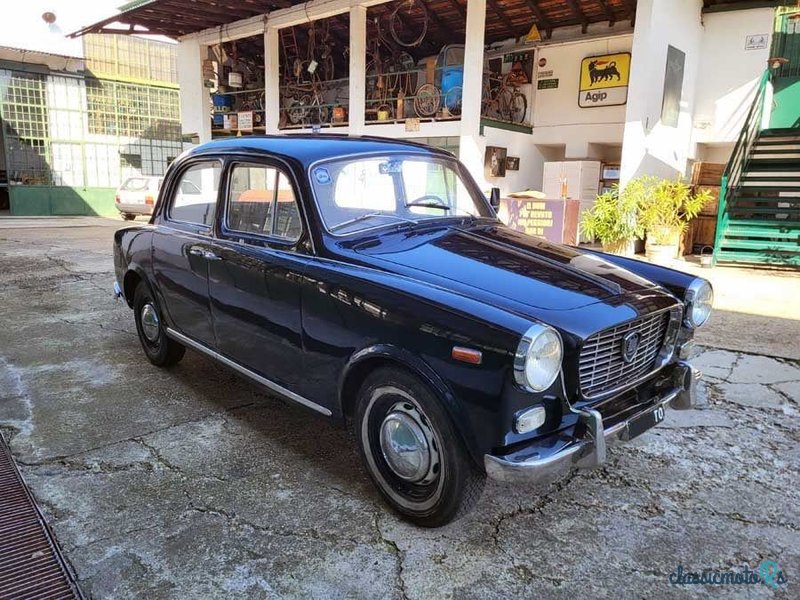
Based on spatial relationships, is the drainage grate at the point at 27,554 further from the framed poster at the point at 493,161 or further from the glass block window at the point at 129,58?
the glass block window at the point at 129,58

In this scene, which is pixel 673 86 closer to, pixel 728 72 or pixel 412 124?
pixel 728 72

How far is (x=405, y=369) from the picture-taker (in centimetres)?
242

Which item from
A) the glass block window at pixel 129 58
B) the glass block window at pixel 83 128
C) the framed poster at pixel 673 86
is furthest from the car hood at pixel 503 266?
the glass block window at pixel 129 58

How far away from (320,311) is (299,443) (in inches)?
37.5

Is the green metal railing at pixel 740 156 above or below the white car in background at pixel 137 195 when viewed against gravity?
above

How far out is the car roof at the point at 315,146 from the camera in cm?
320

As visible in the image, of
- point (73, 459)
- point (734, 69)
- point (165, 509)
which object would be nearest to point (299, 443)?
point (165, 509)

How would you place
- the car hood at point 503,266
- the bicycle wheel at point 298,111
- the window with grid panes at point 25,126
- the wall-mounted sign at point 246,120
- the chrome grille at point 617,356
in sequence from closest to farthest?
the chrome grille at point 617,356, the car hood at point 503,266, the bicycle wheel at point 298,111, the wall-mounted sign at point 246,120, the window with grid panes at point 25,126

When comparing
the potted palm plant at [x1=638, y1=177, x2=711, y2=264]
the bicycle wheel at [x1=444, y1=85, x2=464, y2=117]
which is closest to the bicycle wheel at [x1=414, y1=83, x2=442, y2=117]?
the bicycle wheel at [x1=444, y1=85, x2=464, y2=117]

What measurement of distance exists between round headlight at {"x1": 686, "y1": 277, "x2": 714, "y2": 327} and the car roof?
5.46 feet

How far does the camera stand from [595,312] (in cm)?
245

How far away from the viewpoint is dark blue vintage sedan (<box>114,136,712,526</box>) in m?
2.23

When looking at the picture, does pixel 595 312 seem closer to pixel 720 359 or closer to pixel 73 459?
pixel 73 459

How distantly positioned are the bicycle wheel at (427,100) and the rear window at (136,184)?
9.61 m
